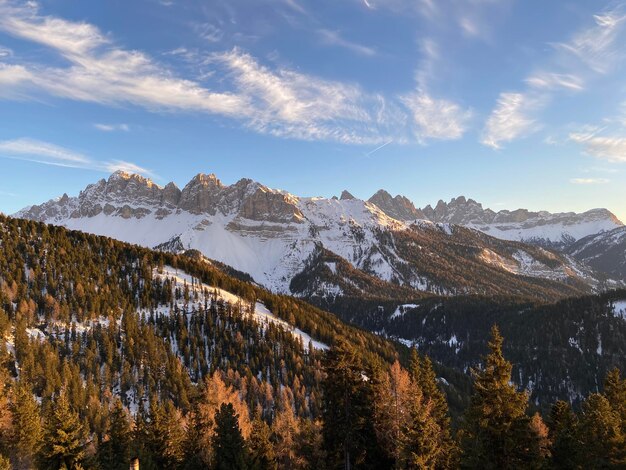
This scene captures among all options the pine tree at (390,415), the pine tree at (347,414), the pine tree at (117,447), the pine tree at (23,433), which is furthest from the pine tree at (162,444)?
the pine tree at (390,415)

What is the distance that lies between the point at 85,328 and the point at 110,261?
51147 mm

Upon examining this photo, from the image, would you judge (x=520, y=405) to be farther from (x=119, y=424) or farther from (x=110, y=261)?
(x=110, y=261)

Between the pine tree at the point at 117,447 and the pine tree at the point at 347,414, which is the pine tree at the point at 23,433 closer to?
the pine tree at the point at 117,447

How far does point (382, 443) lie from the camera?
37.2 metres

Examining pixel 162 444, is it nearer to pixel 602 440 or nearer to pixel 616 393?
pixel 602 440

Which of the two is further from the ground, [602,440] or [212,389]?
[602,440]

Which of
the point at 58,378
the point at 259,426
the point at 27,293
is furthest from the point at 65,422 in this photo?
the point at 27,293

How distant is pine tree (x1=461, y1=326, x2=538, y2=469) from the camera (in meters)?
26.9

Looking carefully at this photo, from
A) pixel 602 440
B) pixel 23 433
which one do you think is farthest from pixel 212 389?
pixel 602 440

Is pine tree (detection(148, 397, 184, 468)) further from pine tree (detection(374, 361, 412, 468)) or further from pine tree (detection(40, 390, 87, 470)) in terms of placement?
pine tree (detection(374, 361, 412, 468))

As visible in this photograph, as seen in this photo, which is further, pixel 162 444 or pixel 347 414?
pixel 162 444

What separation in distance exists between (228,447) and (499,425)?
2737cm

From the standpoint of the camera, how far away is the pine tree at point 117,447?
47.0 metres

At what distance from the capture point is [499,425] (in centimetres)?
2700
